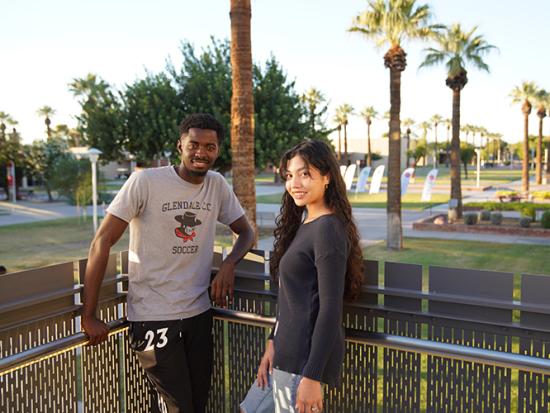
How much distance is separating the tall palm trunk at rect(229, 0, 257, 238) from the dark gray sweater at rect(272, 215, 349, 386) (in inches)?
304

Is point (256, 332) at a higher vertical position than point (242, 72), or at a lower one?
lower

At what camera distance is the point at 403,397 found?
8.96 ft

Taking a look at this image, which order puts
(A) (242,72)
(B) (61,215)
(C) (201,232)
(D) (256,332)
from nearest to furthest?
(C) (201,232) < (D) (256,332) < (A) (242,72) < (B) (61,215)

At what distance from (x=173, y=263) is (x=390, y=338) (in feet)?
3.77

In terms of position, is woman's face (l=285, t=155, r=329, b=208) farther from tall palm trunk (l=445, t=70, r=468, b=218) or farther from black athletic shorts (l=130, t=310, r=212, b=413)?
tall palm trunk (l=445, t=70, r=468, b=218)

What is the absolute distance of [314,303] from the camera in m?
2.20

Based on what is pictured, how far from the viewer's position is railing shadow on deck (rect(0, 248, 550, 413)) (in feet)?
7.89

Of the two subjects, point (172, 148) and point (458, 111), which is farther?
point (458, 111)

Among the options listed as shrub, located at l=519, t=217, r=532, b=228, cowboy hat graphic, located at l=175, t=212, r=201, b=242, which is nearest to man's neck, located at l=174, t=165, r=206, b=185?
cowboy hat graphic, located at l=175, t=212, r=201, b=242

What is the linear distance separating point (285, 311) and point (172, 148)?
57.9ft

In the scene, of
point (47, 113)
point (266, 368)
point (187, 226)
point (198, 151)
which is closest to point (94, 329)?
point (187, 226)

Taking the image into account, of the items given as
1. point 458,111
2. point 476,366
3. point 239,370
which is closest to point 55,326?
point 239,370

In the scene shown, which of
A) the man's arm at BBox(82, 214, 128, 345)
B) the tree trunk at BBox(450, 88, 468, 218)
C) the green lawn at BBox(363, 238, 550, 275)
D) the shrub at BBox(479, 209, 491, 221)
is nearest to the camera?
the man's arm at BBox(82, 214, 128, 345)

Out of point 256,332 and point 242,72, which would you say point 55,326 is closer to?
point 256,332
